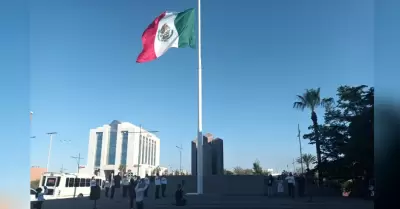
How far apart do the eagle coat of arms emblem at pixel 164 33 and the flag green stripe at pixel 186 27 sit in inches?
17.9

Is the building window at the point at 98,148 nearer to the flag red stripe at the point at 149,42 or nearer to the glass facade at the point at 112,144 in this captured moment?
the glass facade at the point at 112,144

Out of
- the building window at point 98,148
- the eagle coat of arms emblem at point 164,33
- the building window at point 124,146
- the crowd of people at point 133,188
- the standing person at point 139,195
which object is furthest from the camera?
the building window at point 124,146

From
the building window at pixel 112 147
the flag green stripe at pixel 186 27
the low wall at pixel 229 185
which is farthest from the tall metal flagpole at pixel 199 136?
the building window at pixel 112 147

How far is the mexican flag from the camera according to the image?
17812 mm

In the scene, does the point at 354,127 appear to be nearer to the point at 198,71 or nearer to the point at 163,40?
the point at 198,71

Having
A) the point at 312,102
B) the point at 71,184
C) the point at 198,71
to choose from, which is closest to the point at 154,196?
the point at 71,184

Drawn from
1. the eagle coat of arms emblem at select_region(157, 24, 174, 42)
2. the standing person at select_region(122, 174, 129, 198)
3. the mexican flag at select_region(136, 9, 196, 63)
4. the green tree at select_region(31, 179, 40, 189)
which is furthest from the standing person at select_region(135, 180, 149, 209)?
the eagle coat of arms emblem at select_region(157, 24, 174, 42)

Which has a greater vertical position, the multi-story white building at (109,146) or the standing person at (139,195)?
the multi-story white building at (109,146)

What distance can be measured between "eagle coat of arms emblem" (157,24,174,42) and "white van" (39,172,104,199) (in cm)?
765

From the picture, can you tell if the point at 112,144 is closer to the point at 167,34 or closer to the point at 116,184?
the point at 116,184

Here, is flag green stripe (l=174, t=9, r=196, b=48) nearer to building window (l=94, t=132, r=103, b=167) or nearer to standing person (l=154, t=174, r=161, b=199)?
standing person (l=154, t=174, r=161, b=199)

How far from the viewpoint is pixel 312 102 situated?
2973cm

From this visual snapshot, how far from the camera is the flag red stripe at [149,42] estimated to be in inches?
692

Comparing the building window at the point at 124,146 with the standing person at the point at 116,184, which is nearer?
the standing person at the point at 116,184
